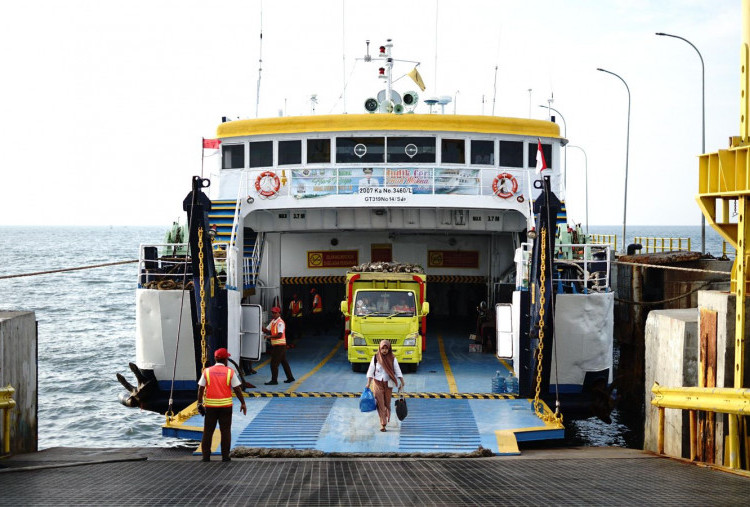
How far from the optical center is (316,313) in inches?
795

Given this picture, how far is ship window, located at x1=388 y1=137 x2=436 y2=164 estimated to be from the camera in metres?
17.8

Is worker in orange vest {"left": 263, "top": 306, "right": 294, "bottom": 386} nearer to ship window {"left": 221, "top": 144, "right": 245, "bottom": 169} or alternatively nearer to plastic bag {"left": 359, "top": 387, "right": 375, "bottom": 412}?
plastic bag {"left": 359, "top": 387, "right": 375, "bottom": 412}

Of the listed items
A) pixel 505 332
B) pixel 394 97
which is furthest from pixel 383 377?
pixel 394 97

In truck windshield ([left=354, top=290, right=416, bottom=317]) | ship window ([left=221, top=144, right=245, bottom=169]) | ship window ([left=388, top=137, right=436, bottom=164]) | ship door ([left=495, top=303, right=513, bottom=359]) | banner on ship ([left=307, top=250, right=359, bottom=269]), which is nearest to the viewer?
ship door ([left=495, top=303, right=513, bottom=359])

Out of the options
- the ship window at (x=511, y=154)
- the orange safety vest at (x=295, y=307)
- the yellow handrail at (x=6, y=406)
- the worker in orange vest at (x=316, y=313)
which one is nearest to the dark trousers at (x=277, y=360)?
the orange safety vest at (x=295, y=307)

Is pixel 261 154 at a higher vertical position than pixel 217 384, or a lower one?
higher

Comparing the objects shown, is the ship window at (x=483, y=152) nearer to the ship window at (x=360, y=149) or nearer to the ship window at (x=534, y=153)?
the ship window at (x=534, y=153)

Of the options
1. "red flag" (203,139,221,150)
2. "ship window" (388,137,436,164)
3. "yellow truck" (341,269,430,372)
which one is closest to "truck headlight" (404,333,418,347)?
"yellow truck" (341,269,430,372)

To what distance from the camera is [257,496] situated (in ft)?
25.3

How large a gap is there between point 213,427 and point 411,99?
1151cm

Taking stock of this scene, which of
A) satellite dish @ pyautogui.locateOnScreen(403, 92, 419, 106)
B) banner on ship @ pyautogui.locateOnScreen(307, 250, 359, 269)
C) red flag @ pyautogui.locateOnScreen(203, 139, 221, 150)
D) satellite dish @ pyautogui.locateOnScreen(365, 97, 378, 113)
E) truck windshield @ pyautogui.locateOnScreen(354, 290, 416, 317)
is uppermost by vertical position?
satellite dish @ pyautogui.locateOnScreen(403, 92, 419, 106)

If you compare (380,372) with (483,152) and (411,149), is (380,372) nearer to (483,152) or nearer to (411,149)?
(411,149)

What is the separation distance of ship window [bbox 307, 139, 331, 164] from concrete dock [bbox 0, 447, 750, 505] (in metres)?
9.15

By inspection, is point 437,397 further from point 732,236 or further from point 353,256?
point 353,256
